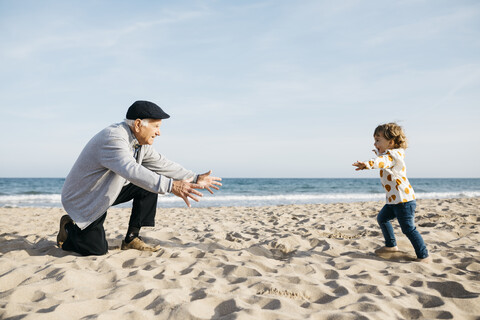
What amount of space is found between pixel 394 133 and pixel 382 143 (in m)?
0.16

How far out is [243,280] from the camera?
265 centimetres

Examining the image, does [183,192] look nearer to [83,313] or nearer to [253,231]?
[83,313]

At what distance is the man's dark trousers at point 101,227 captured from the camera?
3.24 m

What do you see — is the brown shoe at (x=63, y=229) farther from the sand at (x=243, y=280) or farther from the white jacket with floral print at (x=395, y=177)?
the white jacket with floral print at (x=395, y=177)

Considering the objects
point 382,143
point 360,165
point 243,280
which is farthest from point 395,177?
point 243,280

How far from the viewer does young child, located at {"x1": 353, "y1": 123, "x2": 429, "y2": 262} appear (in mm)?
3248

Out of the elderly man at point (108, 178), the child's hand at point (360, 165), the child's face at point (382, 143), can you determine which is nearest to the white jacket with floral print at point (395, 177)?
the child's face at point (382, 143)

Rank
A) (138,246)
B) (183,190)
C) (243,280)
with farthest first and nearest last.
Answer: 1. (138,246)
2. (183,190)
3. (243,280)

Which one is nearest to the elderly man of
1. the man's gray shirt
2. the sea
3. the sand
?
the man's gray shirt

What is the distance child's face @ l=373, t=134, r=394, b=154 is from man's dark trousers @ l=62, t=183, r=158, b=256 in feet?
8.26

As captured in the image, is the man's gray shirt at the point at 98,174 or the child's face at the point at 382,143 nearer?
the man's gray shirt at the point at 98,174

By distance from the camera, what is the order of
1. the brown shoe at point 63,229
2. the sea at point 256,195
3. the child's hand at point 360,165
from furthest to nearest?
the sea at point 256,195
the brown shoe at point 63,229
the child's hand at point 360,165

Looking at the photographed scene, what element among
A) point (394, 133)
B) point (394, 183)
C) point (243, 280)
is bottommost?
point (243, 280)

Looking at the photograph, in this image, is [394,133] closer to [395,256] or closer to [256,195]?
[395,256]
